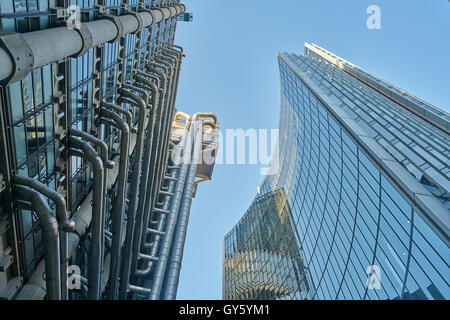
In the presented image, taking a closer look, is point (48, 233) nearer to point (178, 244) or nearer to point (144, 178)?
point (144, 178)

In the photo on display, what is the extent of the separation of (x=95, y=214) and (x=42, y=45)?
8198 mm

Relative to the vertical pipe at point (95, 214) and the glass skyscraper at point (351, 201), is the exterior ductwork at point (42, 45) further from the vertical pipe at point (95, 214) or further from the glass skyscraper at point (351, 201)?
the glass skyscraper at point (351, 201)

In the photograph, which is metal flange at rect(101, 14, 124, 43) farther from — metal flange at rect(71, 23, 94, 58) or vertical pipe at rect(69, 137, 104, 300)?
vertical pipe at rect(69, 137, 104, 300)

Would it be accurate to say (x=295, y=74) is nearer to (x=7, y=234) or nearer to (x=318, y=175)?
(x=318, y=175)

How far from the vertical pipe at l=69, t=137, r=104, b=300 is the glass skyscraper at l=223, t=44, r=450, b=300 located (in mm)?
18685

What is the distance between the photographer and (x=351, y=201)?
3005cm

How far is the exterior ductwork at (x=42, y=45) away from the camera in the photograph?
7754 mm

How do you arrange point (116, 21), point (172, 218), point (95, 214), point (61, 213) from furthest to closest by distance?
point (172, 218), point (116, 21), point (95, 214), point (61, 213)

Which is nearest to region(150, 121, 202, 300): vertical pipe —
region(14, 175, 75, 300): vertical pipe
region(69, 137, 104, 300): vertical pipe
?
region(69, 137, 104, 300): vertical pipe

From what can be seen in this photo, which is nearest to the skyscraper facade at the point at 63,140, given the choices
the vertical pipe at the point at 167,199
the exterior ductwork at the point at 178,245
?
the vertical pipe at the point at 167,199

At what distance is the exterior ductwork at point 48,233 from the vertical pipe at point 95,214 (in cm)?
399

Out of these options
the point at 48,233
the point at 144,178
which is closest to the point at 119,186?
the point at 144,178
